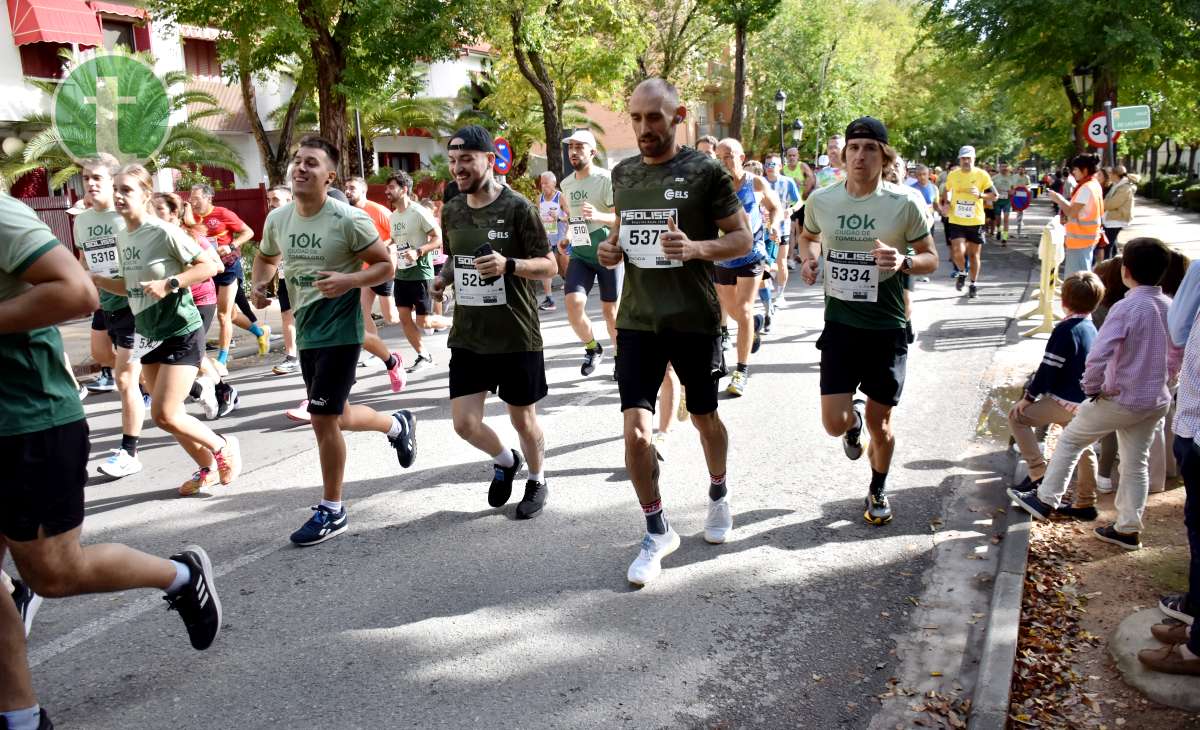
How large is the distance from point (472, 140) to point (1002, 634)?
3.28 meters

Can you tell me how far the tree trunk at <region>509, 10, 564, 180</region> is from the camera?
59.7ft

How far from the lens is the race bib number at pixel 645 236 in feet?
13.9

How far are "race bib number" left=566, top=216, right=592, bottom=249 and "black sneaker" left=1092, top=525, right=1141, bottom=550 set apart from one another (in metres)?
5.08

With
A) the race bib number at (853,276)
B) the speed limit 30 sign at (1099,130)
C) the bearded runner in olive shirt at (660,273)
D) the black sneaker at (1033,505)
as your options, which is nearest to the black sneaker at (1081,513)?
the black sneaker at (1033,505)

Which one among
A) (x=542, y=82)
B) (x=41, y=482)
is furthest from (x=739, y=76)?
(x=41, y=482)

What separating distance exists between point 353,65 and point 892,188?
11857 mm

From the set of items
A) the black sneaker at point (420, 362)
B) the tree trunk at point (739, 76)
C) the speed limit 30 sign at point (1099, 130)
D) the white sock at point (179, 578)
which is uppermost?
the tree trunk at point (739, 76)

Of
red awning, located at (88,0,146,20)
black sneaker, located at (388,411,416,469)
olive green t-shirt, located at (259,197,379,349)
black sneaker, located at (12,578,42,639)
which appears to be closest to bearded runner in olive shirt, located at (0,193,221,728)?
black sneaker, located at (12,578,42,639)

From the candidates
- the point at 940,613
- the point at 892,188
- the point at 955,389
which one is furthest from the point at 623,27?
the point at 940,613

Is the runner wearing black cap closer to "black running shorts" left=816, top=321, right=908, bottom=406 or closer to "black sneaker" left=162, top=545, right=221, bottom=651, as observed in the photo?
"black running shorts" left=816, top=321, right=908, bottom=406

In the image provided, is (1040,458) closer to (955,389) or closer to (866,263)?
(866,263)

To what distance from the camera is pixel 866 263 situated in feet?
15.4

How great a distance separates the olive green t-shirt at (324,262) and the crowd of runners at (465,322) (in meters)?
0.01
